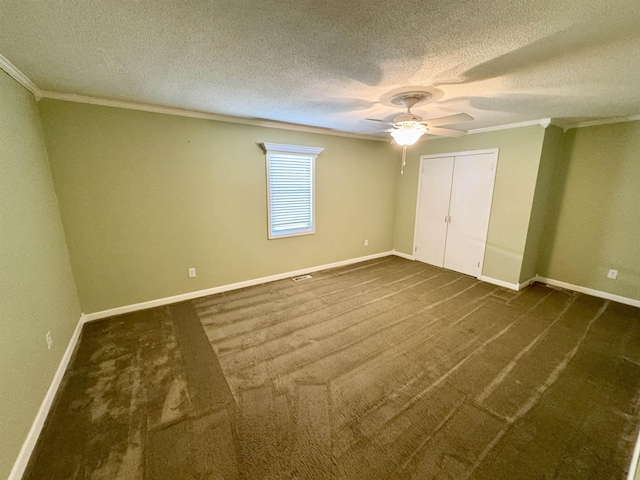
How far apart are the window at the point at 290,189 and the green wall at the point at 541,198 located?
123 inches

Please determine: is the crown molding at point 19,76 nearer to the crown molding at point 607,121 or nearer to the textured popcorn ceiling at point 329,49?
the textured popcorn ceiling at point 329,49

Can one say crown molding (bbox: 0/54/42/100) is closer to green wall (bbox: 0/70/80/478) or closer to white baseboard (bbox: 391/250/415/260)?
green wall (bbox: 0/70/80/478)

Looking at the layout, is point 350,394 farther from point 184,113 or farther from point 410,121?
point 184,113

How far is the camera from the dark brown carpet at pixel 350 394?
138cm

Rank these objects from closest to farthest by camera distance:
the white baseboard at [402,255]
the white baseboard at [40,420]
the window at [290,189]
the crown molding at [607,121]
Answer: the white baseboard at [40,420], the crown molding at [607,121], the window at [290,189], the white baseboard at [402,255]

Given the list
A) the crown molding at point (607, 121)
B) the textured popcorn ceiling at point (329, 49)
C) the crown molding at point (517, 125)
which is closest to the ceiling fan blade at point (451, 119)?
the textured popcorn ceiling at point (329, 49)

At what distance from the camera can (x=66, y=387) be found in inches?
74.0

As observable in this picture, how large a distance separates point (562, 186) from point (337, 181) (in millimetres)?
3332

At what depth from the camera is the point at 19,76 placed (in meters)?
1.90

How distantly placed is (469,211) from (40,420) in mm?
5176

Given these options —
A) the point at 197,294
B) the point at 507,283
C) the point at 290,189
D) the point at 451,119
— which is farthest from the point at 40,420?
the point at 507,283

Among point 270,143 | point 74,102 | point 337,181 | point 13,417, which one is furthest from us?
point 337,181

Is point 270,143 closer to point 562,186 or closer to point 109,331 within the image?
point 109,331

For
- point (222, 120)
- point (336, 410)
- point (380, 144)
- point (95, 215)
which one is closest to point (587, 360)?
point (336, 410)
